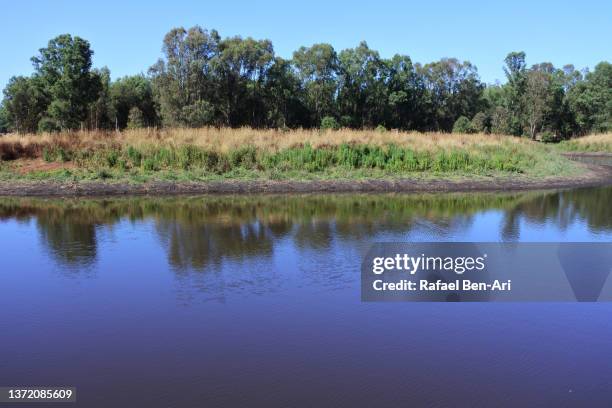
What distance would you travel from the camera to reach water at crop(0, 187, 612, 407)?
18.7 ft

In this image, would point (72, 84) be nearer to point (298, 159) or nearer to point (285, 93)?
point (285, 93)

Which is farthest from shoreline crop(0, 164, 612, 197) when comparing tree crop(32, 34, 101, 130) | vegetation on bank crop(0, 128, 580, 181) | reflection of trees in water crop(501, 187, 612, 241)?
tree crop(32, 34, 101, 130)

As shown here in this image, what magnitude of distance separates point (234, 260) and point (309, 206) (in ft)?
25.2

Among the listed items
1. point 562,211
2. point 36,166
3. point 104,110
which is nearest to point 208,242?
point 562,211

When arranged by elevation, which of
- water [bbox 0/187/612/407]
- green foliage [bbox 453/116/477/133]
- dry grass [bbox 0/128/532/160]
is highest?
green foliage [bbox 453/116/477/133]

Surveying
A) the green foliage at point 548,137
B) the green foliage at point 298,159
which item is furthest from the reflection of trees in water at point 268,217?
the green foliage at point 548,137

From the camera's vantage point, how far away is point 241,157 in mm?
24406

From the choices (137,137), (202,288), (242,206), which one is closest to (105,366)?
(202,288)

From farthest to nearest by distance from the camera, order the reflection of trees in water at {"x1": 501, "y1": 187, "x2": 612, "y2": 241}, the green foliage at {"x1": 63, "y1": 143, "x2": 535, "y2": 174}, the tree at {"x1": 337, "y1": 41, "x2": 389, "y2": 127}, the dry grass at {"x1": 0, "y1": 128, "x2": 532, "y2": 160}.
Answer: the tree at {"x1": 337, "y1": 41, "x2": 389, "y2": 127}, the dry grass at {"x1": 0, "y1": 128, "x2": 532, "y2": 160}, the green foliage at {"x1": 63, "y1": 143, "x2": 535, "y2": 174}, the reflection of trees in water at {"x1": 501, "y1": 187, "x2": 612, "y2": 241}

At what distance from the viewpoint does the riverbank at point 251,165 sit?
2169 cm

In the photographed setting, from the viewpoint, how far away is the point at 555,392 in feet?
18.6

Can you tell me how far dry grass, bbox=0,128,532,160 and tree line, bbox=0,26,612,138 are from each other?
11154mm

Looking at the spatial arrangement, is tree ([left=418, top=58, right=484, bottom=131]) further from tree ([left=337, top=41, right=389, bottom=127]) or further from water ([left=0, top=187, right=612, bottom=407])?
water ([left=0, top=187, right=612, bottom=407])

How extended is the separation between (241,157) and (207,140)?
2067mm
